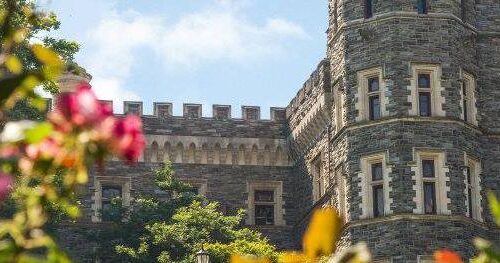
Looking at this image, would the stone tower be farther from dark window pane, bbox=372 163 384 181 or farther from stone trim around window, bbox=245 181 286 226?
stone trim around window, bbox=245 181 286 226

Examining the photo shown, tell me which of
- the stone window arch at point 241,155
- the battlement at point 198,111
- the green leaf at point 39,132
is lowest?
the green leaf at point 39,132

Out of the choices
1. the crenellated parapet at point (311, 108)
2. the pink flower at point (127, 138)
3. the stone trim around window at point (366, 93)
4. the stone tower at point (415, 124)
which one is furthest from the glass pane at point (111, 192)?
the pink flower at point (127, 138)

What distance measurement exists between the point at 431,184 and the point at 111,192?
10979mm

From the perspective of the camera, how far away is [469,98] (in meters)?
25.9

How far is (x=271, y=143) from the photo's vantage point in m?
33.2

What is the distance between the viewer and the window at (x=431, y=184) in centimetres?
2422

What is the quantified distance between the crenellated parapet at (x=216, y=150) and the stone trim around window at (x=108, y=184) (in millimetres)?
891

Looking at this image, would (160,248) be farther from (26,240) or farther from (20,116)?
(26,240)

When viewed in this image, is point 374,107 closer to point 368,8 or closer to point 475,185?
point 368,8

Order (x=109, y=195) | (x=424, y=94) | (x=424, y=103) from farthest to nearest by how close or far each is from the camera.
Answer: (x=109, y=195) < (x=424, y=94) < (x=424, y=103)

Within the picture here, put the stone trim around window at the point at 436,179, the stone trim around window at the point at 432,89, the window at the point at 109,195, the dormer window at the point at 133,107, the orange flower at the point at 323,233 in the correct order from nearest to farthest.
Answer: the orange flower at the point at 323,233 < the stone trim around window at the point at 436,179 < the stone trim around window at the point at 432,89 < the window at the point at 109,195 < the dormer window at the point at 133,107

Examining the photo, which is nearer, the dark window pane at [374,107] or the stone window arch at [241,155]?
the dark window pane at [374,107]

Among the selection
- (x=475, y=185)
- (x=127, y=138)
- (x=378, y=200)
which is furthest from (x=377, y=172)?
(x=127, y=138)

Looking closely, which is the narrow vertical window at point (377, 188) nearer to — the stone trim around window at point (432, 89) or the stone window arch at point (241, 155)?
the stone trim around window at point (432, 89)
